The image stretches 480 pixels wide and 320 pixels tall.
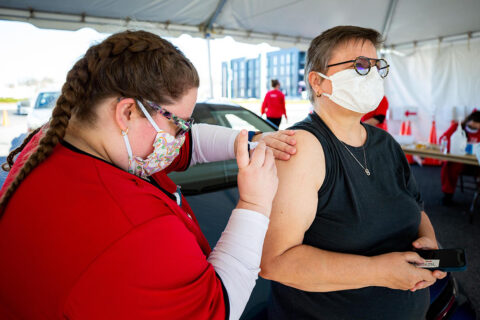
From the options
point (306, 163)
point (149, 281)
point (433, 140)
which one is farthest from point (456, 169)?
point (149, 281)

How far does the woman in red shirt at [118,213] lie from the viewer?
20.6 inches

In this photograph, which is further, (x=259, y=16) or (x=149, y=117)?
(x=259, y=16)

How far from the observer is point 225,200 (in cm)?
189

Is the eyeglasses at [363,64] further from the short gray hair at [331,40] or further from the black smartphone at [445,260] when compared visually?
the black smartphone at [445,260]

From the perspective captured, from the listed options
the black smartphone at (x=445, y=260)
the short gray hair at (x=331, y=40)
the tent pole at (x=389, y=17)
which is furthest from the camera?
the tent pole at (x=389, y=17)

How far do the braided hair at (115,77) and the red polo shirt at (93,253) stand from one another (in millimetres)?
125

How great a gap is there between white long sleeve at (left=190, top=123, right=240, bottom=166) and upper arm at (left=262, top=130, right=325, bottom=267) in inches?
13.2

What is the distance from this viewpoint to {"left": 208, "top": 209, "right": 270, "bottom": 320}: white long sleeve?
68cm

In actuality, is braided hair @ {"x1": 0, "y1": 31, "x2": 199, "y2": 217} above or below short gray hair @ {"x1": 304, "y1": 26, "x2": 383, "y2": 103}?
below

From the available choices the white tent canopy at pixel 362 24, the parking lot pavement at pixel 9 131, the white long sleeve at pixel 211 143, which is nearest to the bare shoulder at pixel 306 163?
the white long sleeve at pixel 211 143

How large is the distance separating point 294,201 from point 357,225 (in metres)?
0.25

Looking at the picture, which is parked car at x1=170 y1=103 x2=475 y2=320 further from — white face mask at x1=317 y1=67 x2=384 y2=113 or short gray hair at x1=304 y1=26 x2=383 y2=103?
short gray hair at x1=304 y1=26 x2=383 y2=103

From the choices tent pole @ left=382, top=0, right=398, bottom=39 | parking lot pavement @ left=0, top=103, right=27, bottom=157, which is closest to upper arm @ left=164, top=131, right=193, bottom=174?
parking lot pavement @ left=0, top=103, right=27, bottom=157

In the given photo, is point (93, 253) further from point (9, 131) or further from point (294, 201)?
point (9, 131)
